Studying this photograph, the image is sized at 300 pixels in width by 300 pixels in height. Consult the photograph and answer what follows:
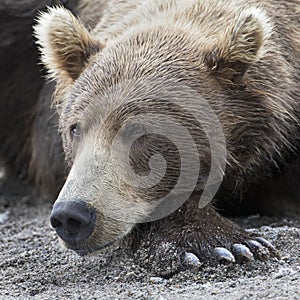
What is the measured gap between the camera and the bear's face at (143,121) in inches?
170

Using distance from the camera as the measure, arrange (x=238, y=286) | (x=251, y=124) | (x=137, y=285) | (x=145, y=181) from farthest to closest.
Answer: (x=251, y=124), (x=145, y=181), (x=137, y=285), (x=238, y=286)

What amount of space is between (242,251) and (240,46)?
1.18m

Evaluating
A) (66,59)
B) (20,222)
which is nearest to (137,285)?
(66,59)

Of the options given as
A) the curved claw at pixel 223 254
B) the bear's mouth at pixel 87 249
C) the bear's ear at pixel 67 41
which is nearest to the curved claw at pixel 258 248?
the curved claw at pixel 223 254

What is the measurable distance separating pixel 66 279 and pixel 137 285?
45cm

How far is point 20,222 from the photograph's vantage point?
643 centimetres

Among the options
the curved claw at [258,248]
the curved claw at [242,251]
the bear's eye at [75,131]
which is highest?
the bear's eye at [75,131]

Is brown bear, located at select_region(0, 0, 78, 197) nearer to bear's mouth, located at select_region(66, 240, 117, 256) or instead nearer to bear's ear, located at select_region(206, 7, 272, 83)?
bear's ear, located at select_region(206, 7, 272, 83)

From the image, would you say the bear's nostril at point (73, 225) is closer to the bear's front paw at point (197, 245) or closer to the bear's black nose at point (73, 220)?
the bear's black nose at point (73, 220)

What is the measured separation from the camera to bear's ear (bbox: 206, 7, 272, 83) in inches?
183

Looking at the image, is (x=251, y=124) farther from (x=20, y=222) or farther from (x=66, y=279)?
(x=20, y=222)

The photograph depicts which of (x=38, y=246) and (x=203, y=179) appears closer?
(x=203, y=179)

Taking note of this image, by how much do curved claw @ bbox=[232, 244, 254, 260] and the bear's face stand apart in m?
0.48

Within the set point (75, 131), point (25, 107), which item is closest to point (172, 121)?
point (75, 131)
